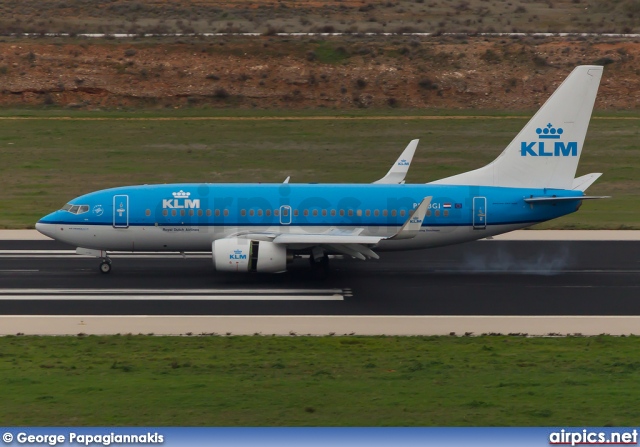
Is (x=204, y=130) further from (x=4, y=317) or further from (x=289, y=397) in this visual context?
(x=289, y=397)

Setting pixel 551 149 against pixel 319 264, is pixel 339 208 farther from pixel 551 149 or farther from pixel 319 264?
pixel 551 149

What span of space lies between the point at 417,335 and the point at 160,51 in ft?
201

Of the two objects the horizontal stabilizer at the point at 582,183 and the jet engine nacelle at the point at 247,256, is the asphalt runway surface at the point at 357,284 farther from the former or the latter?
the horizontal stabilizer at the point at 582,183

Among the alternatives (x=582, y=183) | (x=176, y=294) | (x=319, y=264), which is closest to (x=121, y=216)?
(x=176, y=294)

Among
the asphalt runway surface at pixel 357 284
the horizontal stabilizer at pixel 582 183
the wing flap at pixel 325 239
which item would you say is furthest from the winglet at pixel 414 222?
the horizontal stabilizer at pixel 582 183

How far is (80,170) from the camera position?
191ft

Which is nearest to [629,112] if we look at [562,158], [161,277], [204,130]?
[204,130]

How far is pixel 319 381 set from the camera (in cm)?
1941

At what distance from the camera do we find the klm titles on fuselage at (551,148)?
34.1 metres

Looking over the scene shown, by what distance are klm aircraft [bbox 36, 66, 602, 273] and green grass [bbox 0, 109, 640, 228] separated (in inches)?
586

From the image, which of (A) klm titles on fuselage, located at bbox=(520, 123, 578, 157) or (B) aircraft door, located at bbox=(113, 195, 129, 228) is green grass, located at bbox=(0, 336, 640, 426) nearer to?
(B) aircraft door, located at bbox=(113, 195, 129, 228)

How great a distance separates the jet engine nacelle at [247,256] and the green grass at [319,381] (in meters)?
7.11

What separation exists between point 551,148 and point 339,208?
7766mm

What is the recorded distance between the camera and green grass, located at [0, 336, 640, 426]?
1694 centimetres
